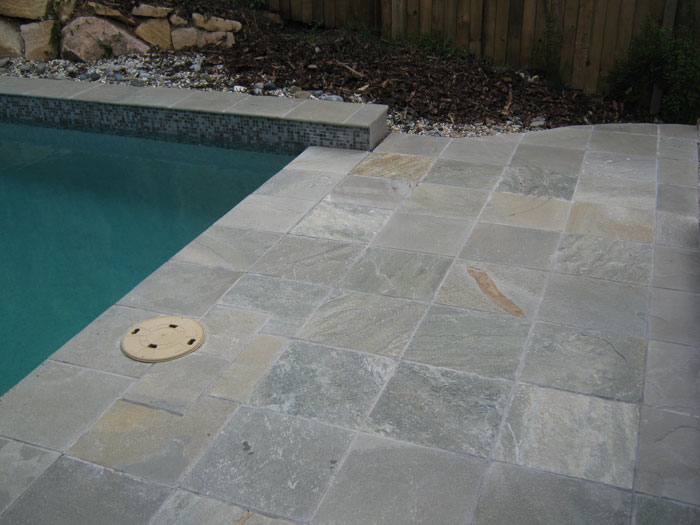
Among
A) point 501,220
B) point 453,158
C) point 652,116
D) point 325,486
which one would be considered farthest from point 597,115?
point 325,486

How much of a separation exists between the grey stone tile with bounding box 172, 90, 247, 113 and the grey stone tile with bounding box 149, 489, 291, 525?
12.5 ft

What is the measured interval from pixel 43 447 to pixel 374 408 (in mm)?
1175

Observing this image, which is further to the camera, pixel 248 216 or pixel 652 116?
pixel 652 116

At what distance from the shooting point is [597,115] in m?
5.69

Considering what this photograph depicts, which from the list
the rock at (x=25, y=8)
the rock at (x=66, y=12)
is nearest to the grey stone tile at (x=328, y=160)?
the rock at (x=66, y=12)

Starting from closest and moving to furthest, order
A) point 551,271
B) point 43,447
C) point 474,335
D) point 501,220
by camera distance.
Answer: point 43,447, point 474,335, point 551,271, point 501,220

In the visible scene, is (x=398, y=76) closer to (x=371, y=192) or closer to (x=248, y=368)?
(x=371, y=192)

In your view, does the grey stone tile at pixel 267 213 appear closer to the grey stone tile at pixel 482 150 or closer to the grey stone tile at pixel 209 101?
the grey stone tile at pixel 482 150

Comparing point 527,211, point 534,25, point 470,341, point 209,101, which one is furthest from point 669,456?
point 534,25

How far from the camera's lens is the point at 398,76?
612cm

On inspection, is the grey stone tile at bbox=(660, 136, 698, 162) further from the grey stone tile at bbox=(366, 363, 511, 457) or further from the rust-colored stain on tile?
the grey stone tile at bbox=(366, 363, 511, 457)

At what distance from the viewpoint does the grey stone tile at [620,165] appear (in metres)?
4.55

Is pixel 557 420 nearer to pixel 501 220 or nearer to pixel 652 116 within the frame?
pixel 501 220

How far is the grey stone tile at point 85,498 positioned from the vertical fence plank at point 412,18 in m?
5.27
